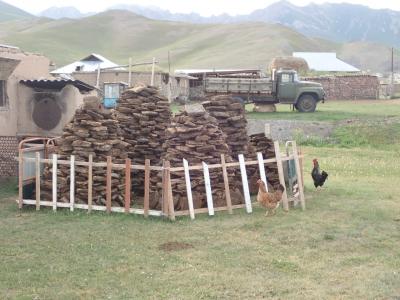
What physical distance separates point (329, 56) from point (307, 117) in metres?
55.8

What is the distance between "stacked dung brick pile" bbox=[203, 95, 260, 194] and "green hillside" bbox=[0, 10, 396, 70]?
7486cm

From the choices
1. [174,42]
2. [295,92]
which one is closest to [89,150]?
[295,92]

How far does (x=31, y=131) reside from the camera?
15922 millimetres

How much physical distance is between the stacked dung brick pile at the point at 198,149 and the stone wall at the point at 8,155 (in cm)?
465

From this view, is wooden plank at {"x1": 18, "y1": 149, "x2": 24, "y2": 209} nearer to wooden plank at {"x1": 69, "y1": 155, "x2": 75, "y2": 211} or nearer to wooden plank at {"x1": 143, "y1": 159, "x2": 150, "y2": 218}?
wooden plank at {"x1": 69, "y1": 155, "x2": 75, "y2": 211}

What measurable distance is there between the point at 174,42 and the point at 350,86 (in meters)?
98.3

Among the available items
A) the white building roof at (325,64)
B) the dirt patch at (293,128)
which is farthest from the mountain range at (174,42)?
the dirt patch at (293,128)

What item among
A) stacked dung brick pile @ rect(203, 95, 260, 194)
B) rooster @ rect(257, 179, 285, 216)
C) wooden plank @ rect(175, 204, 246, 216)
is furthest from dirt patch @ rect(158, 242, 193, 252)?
stacked dung brick pile @ rect(203, 95, 260, 194)

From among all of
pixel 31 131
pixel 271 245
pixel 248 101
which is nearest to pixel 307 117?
pixel 248 101

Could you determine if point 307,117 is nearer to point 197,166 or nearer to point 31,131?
point 31,131

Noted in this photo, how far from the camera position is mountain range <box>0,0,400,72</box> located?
347 ft

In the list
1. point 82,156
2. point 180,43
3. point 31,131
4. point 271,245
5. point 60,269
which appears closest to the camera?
point 60,269

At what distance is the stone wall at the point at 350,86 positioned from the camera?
153 ft

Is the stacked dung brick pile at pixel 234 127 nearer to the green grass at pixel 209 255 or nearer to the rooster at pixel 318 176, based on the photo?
the rooster at pixel 318 176
